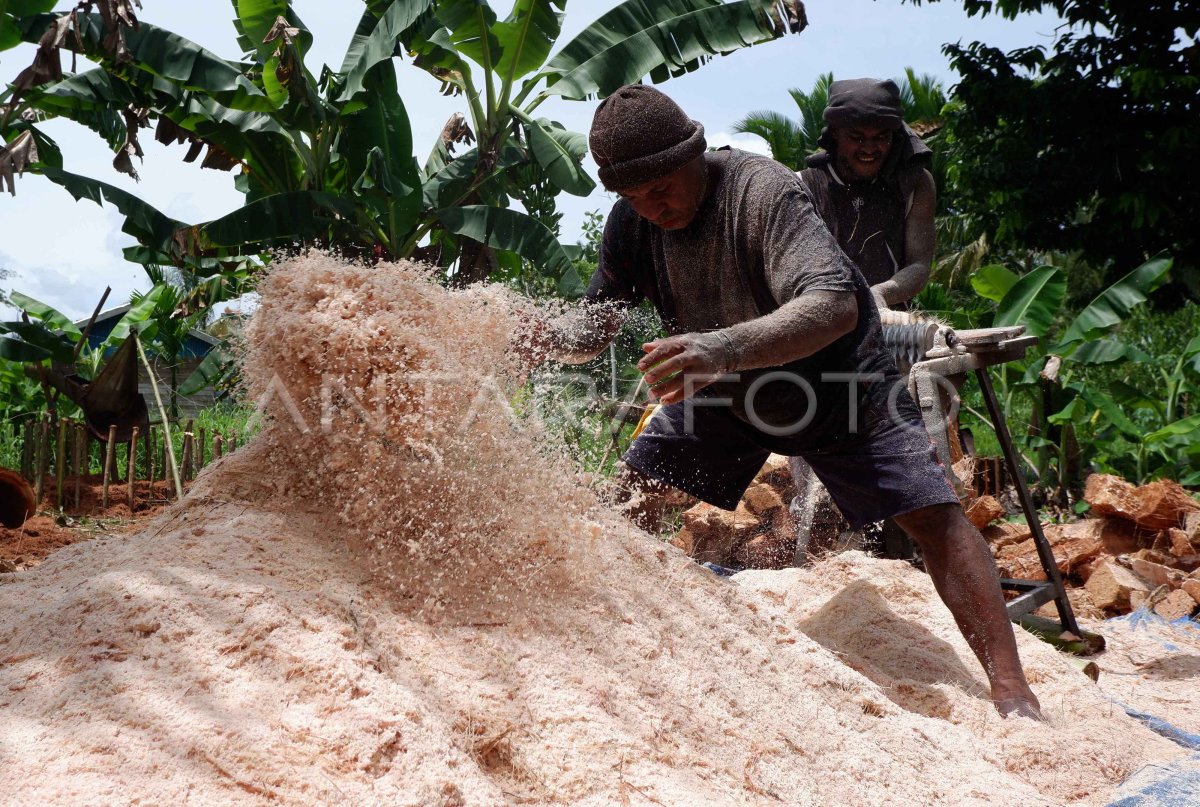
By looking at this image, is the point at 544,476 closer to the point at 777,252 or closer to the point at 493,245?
the point at 777,252

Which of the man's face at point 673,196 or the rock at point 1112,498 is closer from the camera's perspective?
the man's face at point 673,196

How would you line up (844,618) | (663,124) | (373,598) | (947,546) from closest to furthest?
(373,598) < (663,124) < (947,546) < (844,618)

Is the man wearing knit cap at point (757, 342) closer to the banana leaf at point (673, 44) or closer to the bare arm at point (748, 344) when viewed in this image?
the bare arm at point (748, 344)

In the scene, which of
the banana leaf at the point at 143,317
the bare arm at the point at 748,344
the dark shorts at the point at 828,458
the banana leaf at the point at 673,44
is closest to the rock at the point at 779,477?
the dark shorts at the point at 828,458

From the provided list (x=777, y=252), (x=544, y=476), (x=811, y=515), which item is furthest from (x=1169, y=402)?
(x=544, y=476)

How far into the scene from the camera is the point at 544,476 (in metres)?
2.18

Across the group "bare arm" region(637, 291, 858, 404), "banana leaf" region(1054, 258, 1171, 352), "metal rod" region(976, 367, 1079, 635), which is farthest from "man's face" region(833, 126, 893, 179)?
"banana leaf" region(1054, 258, 1171, 352)

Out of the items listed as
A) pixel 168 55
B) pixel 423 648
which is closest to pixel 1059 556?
pixel 423 648

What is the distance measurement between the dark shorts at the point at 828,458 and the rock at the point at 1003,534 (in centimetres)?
297

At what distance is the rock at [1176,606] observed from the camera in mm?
4352

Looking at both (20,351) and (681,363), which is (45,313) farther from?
(681,363)

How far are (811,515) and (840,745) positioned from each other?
8.52 ft

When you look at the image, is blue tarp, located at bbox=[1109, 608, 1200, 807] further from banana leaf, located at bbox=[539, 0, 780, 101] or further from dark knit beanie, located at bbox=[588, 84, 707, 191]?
banana leaf, located at bbox=[539, 0, 780, 101]

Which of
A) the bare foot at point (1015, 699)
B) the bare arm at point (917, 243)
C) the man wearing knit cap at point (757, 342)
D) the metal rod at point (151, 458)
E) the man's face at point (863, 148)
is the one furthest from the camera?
the metal rod at point (151, 458)
